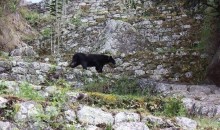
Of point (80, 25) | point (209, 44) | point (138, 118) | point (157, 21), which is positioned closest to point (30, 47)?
point (80, 25)

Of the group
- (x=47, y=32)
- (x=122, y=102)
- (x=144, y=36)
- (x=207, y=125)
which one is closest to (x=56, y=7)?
(x=47, y=32)

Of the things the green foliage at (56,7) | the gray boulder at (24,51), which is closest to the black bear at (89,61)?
the gray boulder at (24,51)

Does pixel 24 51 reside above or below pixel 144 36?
below

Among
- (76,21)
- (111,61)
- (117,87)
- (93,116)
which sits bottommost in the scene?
(76,21)

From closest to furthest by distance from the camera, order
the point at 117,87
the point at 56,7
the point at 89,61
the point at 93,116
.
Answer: the point at 93,116 → the point at 117,87 → the point at 89,61 → the point at 56,7

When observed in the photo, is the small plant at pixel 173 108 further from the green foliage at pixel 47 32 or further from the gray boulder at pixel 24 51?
the green foliage at pixel 47 32

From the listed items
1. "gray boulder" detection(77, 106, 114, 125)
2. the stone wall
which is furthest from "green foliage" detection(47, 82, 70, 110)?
the stone wall

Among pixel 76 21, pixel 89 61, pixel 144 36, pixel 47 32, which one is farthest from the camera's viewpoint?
Answer: pixel 76 21

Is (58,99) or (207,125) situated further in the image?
(207,125)

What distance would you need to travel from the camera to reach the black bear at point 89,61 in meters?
16.0

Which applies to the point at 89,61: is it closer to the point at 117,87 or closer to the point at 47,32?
the point at 117,87

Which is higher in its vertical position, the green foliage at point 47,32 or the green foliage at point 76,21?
the green foliage at point 76,21

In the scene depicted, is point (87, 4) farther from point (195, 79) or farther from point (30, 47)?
point (195, 79)

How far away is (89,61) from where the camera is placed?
1627 centimetres
